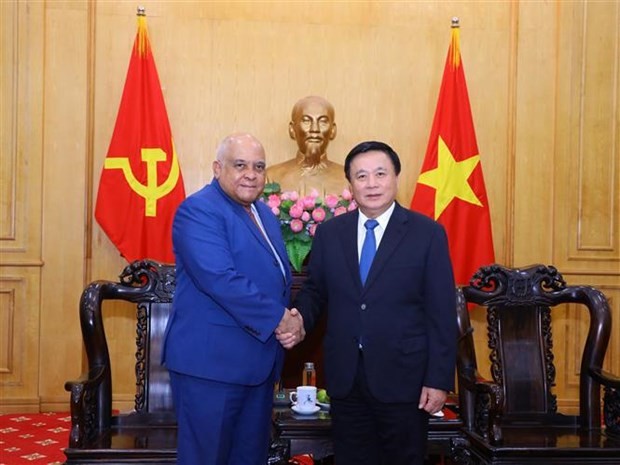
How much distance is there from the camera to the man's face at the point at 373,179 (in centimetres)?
226

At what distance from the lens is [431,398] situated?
219cm

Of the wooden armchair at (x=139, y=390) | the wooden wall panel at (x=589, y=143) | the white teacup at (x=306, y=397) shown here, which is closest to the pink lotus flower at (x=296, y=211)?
the wooden armchair at (x=139, y=390)

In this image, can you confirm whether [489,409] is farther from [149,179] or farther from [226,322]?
[149,179]

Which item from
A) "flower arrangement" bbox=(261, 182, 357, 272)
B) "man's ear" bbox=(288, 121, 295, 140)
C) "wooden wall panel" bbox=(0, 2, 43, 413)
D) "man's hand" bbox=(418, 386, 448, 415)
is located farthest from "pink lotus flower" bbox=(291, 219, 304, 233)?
"wooden wall panel" bbox=(0, 2, 43, 413)

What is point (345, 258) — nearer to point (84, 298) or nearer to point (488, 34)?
point (84, 298)

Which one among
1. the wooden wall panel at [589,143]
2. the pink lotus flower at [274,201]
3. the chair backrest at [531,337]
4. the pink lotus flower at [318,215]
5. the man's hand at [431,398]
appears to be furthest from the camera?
the wooden wall panel at [589,143]

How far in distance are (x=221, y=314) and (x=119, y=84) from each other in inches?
119

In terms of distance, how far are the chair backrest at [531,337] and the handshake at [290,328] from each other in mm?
826

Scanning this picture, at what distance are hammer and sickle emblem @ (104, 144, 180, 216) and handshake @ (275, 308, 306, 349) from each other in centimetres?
250

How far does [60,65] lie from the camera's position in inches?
190

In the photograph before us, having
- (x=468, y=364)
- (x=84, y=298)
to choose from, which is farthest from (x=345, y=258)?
(x=84, y=298)

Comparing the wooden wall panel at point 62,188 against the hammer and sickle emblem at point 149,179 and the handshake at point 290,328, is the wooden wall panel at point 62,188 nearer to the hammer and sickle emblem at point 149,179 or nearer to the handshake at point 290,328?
the hammer and sickle emblem at point 149,179

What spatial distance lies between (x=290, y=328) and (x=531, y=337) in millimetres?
1180

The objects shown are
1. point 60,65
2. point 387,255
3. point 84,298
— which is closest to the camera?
point 387,255
